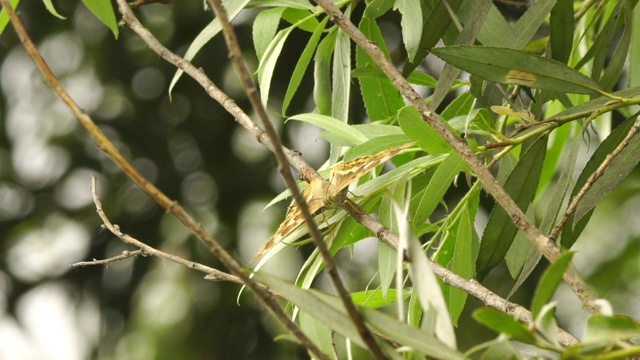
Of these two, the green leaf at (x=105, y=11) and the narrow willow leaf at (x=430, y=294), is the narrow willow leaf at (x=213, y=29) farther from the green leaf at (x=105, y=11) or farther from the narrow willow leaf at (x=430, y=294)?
the narrow willow leaf at (x=430, y=294)

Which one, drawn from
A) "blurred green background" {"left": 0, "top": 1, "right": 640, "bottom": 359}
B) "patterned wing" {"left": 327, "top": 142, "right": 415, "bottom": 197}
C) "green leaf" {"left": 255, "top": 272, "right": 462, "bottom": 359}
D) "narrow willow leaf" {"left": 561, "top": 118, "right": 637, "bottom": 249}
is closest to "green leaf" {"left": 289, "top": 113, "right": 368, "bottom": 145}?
"patterned wing" {"left": 327, "top": 142, "right": 415, "bottom": 197}

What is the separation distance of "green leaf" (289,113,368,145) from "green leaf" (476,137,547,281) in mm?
100

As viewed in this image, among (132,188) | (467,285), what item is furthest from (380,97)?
(132,188)

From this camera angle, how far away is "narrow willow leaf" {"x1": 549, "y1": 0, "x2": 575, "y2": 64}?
0.60 metres

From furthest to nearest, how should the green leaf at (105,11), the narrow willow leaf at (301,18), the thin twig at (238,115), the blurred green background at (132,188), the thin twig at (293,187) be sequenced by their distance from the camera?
the blurred green background at (132,188) → the narrow willow leaf at (301,18) → the green leaf at (105,11) → the thin twig at (238,115) → the thin twig at (293,187)

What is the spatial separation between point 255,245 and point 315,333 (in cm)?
110

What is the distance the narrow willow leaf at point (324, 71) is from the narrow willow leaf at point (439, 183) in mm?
169

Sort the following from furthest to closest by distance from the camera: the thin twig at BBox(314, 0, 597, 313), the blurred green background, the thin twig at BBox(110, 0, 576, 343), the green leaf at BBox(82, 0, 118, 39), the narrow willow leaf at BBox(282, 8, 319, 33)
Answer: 1. the blurred green background
2. the narrow willow leaf at BBox(282, 8, 319, 33)
3. the green leaf at BBox(82, 0, 118, 39)
4. the thin twig at BBox(110, 0, 576, 343)
5. the thin twig at BBox(314, 0, 597, 313)

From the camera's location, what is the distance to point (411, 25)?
0.58 meters

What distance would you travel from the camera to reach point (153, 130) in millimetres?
1608

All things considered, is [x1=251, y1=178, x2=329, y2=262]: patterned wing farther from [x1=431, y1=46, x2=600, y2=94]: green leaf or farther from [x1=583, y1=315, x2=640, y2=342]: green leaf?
[x1=583, y1=315, x2=640, y2=342]: green leaf

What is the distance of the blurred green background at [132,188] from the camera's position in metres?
1.56

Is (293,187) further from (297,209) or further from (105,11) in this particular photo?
(105,11)

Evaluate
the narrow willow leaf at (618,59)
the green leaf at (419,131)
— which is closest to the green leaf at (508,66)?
the green leaf at (419,131)
